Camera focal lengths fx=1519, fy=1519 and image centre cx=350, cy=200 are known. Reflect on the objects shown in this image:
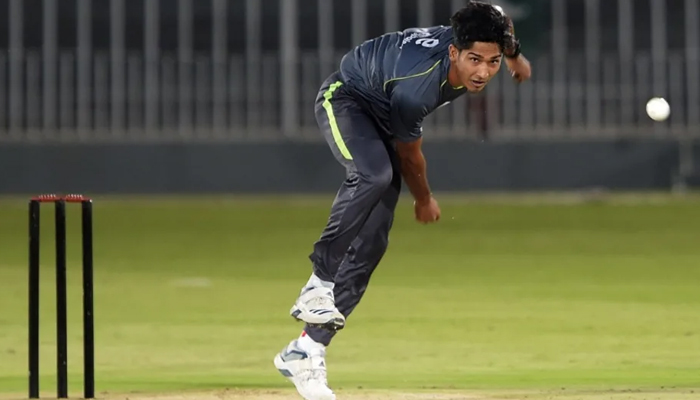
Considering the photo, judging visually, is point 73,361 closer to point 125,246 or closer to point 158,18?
point 125,246

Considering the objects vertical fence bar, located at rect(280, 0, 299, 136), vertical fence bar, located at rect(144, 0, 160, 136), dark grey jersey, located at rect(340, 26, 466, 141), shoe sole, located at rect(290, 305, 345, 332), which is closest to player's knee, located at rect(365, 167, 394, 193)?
dark grey jersey, located at rect(340, 26, 466, 141)

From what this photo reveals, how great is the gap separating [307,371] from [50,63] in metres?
17.3

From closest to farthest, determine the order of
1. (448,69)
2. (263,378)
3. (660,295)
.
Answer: (448,69) < (263,378) < (660,295)

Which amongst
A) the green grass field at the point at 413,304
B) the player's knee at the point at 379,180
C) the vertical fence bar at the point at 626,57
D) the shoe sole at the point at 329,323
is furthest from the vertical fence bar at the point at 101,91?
the player's knee at the point at 379,180

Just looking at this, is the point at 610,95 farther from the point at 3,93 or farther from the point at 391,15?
the point at 3,93

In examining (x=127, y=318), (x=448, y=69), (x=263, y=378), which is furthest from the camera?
(x=127, y=318)

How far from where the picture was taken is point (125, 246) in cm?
1698

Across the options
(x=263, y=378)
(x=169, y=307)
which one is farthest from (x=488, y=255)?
(x=263, y=378)

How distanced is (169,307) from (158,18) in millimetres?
12847

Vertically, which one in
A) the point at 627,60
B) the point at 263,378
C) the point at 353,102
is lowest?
the point at 263,378

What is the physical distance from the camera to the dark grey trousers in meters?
7.11

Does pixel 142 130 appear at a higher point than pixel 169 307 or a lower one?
higher

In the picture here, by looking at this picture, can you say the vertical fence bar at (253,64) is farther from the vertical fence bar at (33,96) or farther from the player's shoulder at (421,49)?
the player's shoulder at (421,49)

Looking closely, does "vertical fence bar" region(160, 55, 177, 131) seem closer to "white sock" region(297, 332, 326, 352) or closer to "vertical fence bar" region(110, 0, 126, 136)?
"vertical fence bar" region(110, 0, 126, 136)
